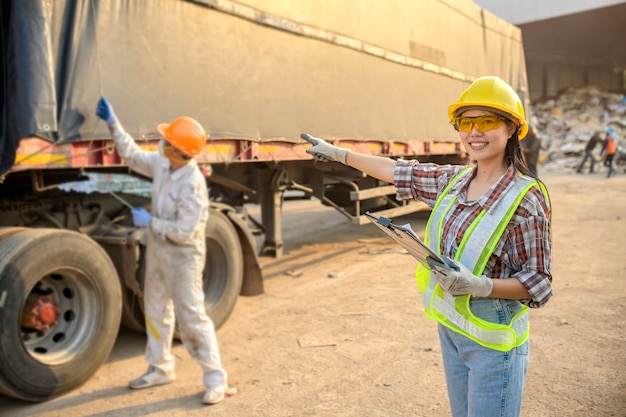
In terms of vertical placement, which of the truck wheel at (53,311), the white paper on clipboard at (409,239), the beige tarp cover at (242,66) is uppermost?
the beige tarp cover at (242,66)

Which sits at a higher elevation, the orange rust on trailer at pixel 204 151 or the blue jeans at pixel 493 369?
the orange rust on trailer at pixel 204 151

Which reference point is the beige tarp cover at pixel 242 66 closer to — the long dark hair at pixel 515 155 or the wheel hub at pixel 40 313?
the wheel hub at pixel 40 313

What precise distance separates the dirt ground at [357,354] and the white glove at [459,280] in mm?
2110

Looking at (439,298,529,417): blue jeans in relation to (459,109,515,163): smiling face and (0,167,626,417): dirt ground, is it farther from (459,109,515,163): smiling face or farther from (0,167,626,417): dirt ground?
(0,167,626,417): dirt ground

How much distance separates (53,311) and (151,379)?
89cm

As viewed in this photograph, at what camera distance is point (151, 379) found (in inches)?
172

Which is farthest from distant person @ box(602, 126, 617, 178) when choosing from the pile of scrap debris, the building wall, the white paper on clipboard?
the white paper on clipboard

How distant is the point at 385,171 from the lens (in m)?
2.52

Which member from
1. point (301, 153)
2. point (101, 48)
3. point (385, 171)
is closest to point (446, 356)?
point (385, 171)

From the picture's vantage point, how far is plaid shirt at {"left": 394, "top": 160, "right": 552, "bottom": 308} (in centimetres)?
198

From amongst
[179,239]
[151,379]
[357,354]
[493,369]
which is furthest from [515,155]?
[151,379]

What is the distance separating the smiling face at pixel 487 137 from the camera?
2105mm

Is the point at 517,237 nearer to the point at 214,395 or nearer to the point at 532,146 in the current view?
the point at 214,395

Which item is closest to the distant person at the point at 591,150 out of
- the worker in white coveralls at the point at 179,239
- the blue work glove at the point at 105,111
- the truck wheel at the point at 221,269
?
the truck wheel at the point at 221,269
